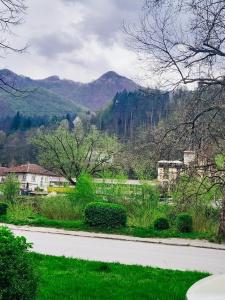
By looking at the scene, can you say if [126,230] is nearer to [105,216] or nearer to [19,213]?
[105,216]

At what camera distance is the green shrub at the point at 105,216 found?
854 inches

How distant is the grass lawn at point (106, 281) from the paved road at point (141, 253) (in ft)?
5.37

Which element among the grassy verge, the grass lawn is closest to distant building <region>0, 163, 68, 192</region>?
the grassy verge

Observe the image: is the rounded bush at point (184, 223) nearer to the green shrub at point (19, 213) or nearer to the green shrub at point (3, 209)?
the green shrub at point (19, 213)

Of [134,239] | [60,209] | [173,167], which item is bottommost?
[134,239]

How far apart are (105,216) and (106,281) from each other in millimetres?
13379

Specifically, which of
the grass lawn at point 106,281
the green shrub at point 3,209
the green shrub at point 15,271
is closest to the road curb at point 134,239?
the green shrub at point 3,209

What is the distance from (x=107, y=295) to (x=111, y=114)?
117623 millimetres

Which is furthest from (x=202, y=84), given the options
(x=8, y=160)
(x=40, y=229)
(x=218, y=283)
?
(x=8, y=160)

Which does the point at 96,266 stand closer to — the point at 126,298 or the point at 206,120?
the point at 126,298

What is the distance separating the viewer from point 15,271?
4.73m

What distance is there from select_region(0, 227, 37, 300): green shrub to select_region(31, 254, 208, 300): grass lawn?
117 centimetres

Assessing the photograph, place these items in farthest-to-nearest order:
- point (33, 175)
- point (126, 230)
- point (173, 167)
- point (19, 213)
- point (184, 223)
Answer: point (33, 175), point (19, 213), point (184, 223), point (126, 230), point (173, 167)

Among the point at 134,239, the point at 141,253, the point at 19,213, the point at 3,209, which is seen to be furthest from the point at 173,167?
the point at 3,209
